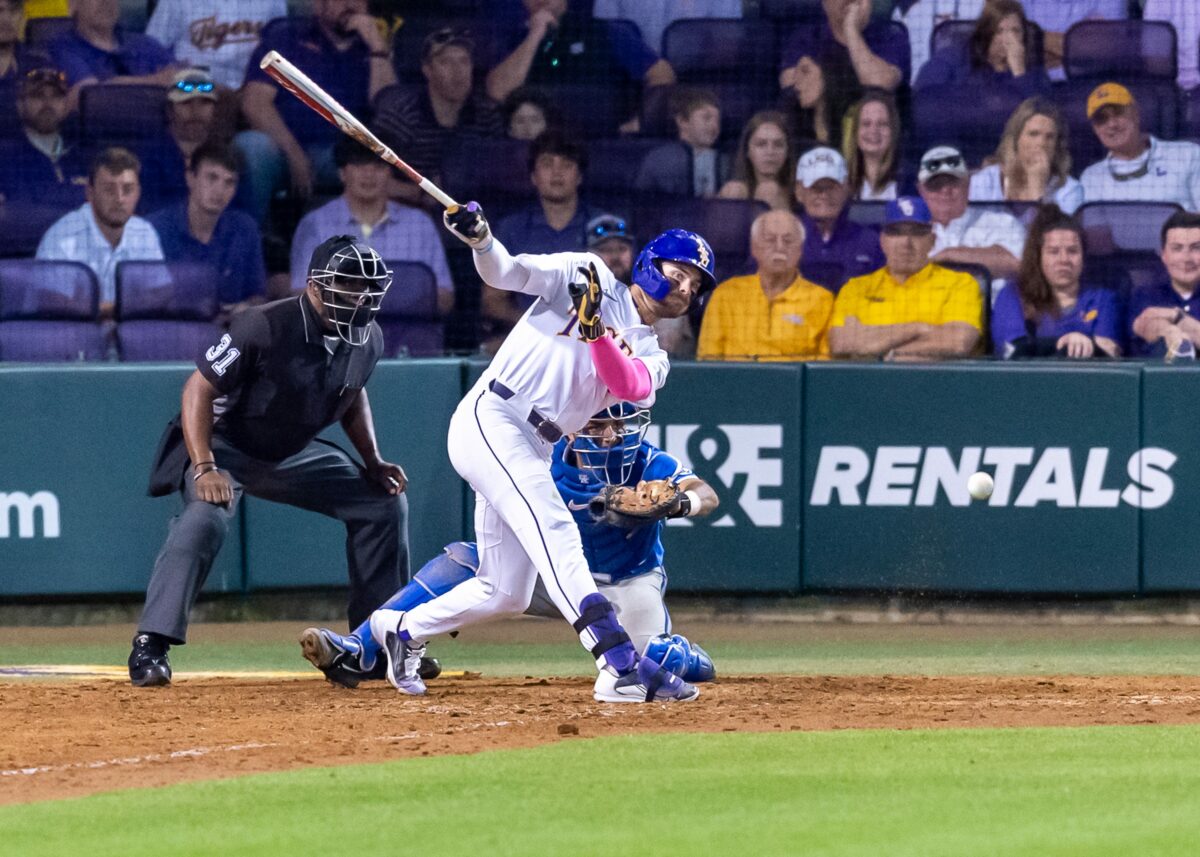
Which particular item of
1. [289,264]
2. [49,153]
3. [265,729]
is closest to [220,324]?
[289,264]

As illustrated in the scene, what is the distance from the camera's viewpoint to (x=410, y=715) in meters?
5.68

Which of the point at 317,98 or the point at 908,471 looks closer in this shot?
→ the point at 317,98

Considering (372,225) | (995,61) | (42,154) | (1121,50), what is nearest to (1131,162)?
(1121,50)

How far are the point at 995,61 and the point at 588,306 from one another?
501 centimetres

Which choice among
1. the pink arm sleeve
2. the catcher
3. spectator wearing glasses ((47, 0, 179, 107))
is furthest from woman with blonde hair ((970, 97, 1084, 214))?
spectator wearing glasses ((47, 0, 179, 107))

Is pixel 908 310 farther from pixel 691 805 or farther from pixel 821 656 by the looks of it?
pixel 691 805

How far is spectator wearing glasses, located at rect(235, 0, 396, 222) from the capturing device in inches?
381

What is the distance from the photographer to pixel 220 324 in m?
9.06

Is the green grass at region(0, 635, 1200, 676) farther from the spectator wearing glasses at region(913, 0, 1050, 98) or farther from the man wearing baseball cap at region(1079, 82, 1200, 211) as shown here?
the spectator wearing glasses at region(913, 0, 1050, 98)

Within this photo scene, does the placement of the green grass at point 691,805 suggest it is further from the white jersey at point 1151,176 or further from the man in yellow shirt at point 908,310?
the white jersey at point 1151,176

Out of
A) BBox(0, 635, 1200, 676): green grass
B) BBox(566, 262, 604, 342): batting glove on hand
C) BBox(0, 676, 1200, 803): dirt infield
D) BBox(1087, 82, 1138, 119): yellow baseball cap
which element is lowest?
BBox(0, 635, 1200, 676): green grass

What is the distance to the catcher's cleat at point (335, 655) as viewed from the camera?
20.5ft

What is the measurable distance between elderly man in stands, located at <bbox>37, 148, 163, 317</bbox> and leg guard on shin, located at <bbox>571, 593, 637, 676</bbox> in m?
4.42

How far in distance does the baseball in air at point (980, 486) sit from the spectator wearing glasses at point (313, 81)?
12.4 ft
